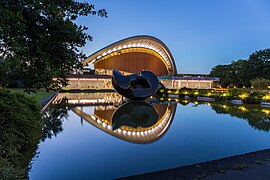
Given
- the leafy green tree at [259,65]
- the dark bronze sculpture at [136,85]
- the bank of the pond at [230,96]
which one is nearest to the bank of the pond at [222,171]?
the dark bronze sculpture at [136,85]

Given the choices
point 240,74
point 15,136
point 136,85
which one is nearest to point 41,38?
point 15,136

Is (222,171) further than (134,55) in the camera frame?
No

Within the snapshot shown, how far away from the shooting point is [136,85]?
63.6ft

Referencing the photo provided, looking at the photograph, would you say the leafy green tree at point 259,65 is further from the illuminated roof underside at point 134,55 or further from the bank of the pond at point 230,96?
the bank of the pond at point 230,96

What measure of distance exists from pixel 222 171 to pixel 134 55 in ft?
158

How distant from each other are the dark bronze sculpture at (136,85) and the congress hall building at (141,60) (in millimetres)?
23746

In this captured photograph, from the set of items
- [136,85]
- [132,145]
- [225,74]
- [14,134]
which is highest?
[225,74]

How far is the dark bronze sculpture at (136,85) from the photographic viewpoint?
18.9 m

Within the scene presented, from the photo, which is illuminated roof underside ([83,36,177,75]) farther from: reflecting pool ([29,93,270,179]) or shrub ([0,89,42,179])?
shrub ([0,89,42,179])

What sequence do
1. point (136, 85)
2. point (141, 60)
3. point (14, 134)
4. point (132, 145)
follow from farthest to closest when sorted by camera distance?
point (141, 60) → point (136, 85) → point (132, 145) → point (14, 134)

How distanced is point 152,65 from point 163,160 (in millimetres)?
48857

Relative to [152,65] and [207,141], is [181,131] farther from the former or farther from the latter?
[152,65]

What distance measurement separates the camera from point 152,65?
53.4 metres

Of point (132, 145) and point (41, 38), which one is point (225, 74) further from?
point (41, 38)
